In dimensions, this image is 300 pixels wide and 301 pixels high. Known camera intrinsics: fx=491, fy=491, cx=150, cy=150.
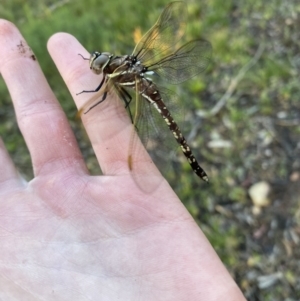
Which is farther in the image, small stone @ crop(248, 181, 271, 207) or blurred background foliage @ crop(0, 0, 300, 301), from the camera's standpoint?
small stone @ crop(248, 181, 271, 207)

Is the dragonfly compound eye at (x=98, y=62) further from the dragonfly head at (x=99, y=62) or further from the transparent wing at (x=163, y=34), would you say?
the transparent wing at (x=163, y=34)

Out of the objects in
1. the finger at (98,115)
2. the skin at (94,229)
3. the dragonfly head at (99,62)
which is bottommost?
the skin at (94,229)

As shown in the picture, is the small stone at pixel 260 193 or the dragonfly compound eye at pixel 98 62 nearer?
the dragonfly compound eye at pixel 98 62

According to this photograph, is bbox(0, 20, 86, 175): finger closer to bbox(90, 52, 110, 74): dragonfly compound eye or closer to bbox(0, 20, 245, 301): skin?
bbox(0, 20, 245, 301): skin

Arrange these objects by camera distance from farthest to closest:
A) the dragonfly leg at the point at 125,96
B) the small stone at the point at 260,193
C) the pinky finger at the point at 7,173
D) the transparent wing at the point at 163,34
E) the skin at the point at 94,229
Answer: the small stone at the point at 260,193, the transparent wing at the point at 163,34, the dragonfly leg at the point at 125,96, the pinky finger at the point at 7,173, the skin at the point at 94,229

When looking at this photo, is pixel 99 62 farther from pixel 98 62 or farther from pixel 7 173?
pixel 7 173

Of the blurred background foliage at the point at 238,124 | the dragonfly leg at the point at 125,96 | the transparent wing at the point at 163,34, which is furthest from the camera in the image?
the blurred background foliage at the point at 238,124

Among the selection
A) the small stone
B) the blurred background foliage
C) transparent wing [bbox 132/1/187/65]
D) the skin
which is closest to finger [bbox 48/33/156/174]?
the skin

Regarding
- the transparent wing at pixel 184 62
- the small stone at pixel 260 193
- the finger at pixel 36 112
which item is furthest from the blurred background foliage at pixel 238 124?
the finger at pixel 36 112

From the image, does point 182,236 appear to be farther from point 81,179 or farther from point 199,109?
point 199,109
